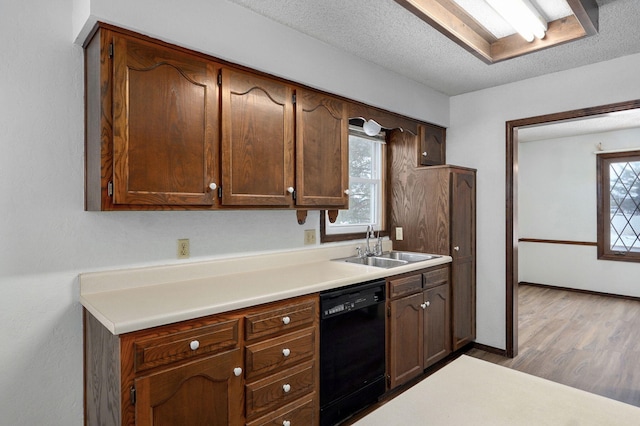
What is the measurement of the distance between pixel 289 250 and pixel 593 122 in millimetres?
4511

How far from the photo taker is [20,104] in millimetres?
1755

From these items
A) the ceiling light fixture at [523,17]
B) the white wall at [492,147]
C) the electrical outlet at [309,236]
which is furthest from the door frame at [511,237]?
the electrical outlet at [309,236]

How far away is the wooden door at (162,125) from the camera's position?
1.74 m

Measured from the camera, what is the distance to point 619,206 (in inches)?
220

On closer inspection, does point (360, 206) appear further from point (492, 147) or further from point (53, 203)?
point (53, 203)

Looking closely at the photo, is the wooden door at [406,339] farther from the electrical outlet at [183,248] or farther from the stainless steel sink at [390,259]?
the electrical outlet at [183,248]

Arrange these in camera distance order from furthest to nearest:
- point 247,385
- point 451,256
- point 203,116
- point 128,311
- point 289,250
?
point 451,256
point 289,250
point 203,116
point 247,385
point 128,311

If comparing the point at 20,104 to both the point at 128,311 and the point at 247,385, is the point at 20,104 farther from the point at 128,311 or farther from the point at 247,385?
the point at 247,385

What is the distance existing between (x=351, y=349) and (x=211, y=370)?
970 millimetres

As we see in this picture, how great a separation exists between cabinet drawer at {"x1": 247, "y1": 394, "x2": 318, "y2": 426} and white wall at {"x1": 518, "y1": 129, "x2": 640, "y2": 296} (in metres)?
5.42

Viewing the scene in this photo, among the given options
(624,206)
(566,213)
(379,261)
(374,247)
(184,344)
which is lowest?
(184,344)

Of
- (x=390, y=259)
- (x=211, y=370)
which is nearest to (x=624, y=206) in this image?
(x=390, y=259)

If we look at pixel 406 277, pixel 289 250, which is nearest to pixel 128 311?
pixel 289 250

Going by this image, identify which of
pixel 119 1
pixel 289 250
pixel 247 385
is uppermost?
pixel 119 1
